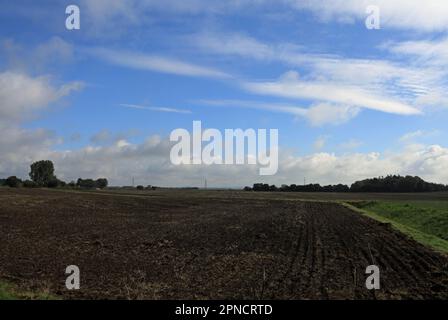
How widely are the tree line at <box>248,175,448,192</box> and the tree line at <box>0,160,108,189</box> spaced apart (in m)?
60.7

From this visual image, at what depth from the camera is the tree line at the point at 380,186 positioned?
16262cm

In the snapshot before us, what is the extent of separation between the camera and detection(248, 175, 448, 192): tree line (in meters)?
163

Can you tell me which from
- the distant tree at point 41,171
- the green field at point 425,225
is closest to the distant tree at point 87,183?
the distant tree at point 41,171

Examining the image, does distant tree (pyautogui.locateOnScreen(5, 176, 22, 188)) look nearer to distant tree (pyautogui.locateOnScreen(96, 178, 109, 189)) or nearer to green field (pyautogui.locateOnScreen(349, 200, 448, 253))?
distant tree (pyautogui.locateOnScreen(96, 178, 109, 189))

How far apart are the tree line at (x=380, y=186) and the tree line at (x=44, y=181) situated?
60.7 meters

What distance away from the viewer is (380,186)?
553 feet

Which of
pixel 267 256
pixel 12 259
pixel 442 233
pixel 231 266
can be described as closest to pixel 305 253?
pixel 267 256

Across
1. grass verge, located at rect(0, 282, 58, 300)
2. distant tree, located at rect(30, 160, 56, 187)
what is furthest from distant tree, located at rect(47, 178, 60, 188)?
grass verge, located at rect(0, 282, 58, 300)

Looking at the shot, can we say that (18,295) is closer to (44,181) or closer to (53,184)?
(53,184)

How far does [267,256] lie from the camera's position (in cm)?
→ 1941

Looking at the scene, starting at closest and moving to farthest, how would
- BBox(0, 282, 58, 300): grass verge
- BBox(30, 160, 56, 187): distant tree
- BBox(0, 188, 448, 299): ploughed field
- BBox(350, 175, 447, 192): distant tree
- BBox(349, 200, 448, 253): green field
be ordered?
BBox(0, 282, 58, 300): grass verge, BBox(0, 188, 448, 299): ploughed field, BBox(349, 200, 448, 253): green field, BBox(30, 160, 56, 187): distant tree, BBox(350, 175, 447, 192): distant tree
